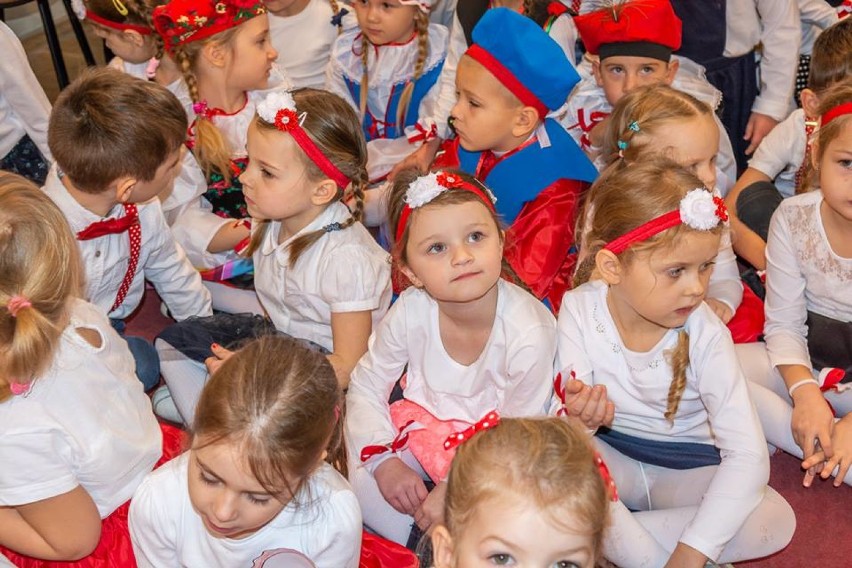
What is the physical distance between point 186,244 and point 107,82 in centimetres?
62

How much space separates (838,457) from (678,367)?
395 millimetres

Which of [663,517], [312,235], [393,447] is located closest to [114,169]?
[312,235]

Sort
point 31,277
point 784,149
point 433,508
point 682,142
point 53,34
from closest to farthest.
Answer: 1. point 31,277
2. point 433,508
3. point 682,142
4. point 784,149
5. point 53,34

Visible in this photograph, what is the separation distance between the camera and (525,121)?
91.8 inches

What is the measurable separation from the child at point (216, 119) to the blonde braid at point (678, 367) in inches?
43.0

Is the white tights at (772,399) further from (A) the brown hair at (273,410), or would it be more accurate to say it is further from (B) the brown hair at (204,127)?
(B) the brown hair at (204,127)

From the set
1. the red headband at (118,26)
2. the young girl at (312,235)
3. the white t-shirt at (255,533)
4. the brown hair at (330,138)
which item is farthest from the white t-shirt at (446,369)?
the red headband at (118,26)

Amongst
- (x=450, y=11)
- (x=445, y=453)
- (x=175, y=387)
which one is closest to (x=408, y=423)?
(x=445, y=453)

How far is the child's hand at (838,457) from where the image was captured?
1964mm

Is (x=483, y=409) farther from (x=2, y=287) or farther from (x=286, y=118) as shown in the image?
(x=2, y=287)

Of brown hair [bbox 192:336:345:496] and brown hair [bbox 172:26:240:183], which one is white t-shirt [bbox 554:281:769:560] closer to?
brown hair [bbox 192:336:345:496]

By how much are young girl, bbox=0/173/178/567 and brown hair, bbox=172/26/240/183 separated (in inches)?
38.7

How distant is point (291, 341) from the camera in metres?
1.55

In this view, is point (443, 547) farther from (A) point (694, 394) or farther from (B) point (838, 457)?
(B) point (838, 457)
